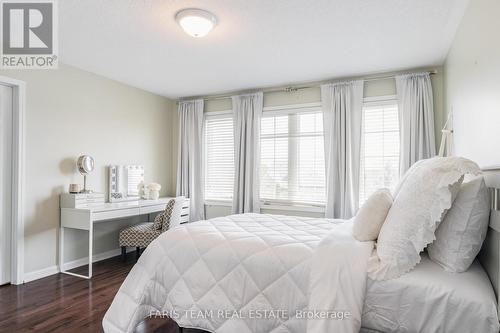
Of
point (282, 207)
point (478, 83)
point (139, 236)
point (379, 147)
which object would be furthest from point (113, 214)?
point (478, 83)

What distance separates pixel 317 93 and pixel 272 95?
70 cm

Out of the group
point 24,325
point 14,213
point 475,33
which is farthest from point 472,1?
point 14,213

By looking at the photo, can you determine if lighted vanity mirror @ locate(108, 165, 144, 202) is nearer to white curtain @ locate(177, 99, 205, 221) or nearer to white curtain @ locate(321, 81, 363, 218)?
white curtain @ locate(177, 99, 205, 221)

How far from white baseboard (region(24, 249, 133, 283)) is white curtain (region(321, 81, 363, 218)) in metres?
3.06

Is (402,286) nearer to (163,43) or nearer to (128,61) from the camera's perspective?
(163,43)

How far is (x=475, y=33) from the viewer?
2.12 metres

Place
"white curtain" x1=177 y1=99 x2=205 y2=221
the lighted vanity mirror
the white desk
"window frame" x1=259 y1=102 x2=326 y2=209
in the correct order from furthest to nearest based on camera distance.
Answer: "white curtain" x1=177 y1=99 x2=205 y2=221 < "window frame" x1=259 y1=102 x2=326 y2=209 < the lighted vanity mirror < the white desk

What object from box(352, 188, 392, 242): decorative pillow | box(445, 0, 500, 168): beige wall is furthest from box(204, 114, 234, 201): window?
box(352, 188, 392, 242): decorative pillow

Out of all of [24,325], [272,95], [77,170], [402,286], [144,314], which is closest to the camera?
[402,286]

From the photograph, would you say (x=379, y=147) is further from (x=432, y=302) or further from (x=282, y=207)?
(x=432, y=302)

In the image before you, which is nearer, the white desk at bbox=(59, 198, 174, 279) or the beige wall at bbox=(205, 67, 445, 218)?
the white desk at bbox=(59, 198, 174, 279)

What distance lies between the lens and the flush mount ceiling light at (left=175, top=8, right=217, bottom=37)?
2463 mm

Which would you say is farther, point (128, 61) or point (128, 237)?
point (128, 237)

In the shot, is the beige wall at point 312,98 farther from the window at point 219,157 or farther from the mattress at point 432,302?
the mattress at point 432,302
